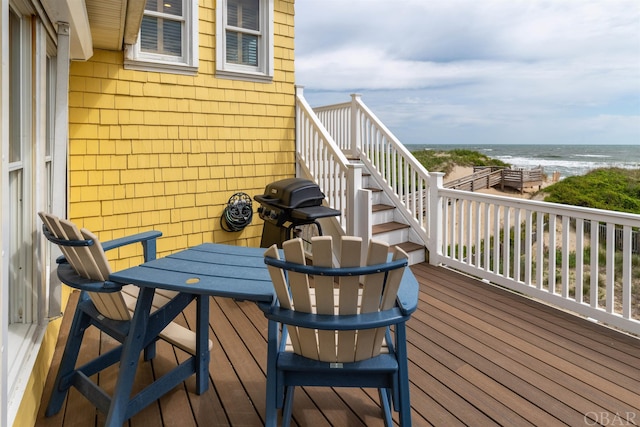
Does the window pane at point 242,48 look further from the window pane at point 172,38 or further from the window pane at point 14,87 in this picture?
the window pane at point 14,87

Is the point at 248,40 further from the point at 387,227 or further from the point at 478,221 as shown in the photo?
the point at 478,221

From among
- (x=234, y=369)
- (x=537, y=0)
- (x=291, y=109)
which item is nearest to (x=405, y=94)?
(x=537, y=0)

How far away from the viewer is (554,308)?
11.2ft

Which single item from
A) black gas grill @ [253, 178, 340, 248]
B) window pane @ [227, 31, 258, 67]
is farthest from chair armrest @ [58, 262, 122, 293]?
window pane @ [227, 31, 258, 67]

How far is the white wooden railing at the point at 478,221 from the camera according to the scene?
2.96m

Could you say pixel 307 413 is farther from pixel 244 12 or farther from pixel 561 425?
pixel 244 12

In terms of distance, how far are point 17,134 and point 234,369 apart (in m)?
1.74

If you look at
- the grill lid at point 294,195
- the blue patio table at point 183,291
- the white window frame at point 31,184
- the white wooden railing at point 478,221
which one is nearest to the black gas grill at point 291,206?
the grill lid at point 294,195

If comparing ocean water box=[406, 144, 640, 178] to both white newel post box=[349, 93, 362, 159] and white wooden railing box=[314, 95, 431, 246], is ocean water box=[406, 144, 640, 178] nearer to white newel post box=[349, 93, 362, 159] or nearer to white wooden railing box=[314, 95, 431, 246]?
white wooden railing box=[314, 95, 431, 246]

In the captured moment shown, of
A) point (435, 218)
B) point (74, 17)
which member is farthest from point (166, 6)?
point (435, 218)

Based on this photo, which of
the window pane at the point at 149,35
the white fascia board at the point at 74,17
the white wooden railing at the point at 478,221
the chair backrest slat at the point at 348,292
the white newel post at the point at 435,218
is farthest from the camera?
the white newel post at the point at 435,218

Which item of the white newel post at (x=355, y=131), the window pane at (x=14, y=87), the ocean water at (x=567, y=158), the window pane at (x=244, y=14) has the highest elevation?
the ocean water at (x=567, y=158)

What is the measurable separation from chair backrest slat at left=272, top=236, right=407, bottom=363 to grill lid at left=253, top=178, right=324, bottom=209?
2167 millimetres

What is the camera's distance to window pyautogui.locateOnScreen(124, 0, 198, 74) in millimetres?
4230
